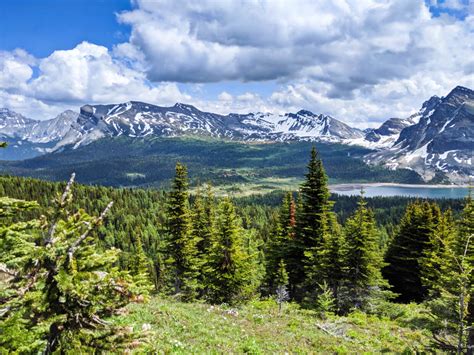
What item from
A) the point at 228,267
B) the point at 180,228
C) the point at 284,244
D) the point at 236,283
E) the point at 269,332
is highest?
the point at 180,228

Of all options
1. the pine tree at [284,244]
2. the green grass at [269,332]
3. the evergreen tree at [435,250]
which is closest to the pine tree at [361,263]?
the green grass at [269,332]

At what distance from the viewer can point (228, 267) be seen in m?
38.0

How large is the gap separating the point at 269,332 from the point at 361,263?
16935mm

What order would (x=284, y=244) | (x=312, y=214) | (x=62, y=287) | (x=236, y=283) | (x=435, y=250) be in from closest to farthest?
(x=62, y=287), (x=236, y=283), (x=312, y=214), (x=435, y=250), (x=284, y=244)

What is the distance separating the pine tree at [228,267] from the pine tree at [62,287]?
31444 millimetres

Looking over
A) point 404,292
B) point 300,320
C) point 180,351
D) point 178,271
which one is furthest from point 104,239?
point 180,351

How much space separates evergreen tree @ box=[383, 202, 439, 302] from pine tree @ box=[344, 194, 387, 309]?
1194 cm

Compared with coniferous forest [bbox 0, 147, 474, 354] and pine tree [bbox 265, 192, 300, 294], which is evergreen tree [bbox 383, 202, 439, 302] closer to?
coniferous forest [bbox 0, 147, 474, 354]

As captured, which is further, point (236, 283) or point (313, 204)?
point (313, 204)

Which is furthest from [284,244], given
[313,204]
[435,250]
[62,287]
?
[62,287]

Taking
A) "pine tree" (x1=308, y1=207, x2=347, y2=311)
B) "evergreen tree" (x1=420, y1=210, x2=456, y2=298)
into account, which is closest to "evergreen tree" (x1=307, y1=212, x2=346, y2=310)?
"pine tree" (x1=308, y1=207, x2=347, y2=311)

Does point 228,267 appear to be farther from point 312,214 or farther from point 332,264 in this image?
point 312,214

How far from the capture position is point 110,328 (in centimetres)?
664

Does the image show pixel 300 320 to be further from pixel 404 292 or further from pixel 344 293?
pixel 404 292
